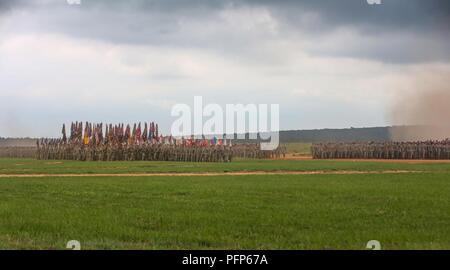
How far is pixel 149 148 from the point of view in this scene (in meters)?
82.0

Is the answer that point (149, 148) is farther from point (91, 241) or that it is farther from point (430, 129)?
point (430, 129)

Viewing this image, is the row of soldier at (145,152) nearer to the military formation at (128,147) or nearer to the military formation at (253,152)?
the military formation at (128,147)

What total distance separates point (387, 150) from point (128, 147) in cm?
4027

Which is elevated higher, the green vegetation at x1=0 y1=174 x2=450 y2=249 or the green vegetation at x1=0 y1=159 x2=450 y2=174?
the green vegetation at x1=0 y1=174 x2=450 y2=249

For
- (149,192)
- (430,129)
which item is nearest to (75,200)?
(149,192)

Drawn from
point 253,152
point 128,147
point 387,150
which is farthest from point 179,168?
point 387,150

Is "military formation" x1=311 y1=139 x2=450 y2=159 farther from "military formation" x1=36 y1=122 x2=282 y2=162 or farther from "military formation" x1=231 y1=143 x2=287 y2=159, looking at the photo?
"military formation" x1=36 y1=122 x2=282 y2=162

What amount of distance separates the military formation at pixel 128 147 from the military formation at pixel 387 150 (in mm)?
23038

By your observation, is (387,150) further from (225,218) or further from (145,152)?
(225,218)

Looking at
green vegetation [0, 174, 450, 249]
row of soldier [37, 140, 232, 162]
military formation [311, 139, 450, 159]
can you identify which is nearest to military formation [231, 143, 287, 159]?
military formation [311, 139, 450, 159]

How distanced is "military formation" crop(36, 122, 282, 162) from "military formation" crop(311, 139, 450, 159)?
2304 cm

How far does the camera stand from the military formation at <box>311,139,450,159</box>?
95.5m

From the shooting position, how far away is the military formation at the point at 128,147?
8019cm

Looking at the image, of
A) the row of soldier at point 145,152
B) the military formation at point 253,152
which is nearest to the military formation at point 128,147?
the row of soldier at point 145,152
